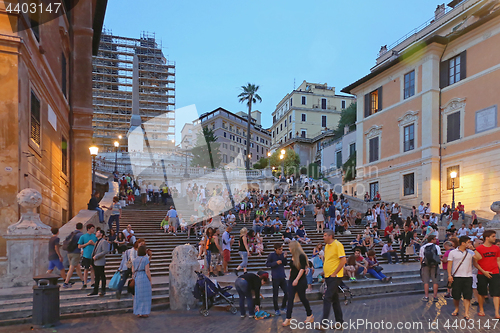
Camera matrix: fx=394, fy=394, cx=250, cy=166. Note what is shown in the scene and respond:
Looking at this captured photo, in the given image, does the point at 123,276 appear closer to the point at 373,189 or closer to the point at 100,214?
the point at 100,214

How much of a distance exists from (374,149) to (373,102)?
3.86 meters

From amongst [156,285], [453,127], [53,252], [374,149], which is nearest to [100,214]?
[53,252]

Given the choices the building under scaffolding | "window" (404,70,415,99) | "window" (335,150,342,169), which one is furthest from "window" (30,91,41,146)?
the building under scaffolding

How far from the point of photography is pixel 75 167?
18453 mm

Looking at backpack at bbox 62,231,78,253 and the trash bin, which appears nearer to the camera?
the trash bin

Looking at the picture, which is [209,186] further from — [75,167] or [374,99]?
[75,167]

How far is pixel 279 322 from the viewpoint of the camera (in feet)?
26.1

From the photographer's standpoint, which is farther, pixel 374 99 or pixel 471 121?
pixel 374 99

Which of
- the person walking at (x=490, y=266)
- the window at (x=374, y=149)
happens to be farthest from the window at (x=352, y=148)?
the person walking at (x=490, y=266)

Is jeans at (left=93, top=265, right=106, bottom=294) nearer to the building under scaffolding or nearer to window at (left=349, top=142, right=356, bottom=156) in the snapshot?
window at (left=349, top=142, right=356, bottom=156)

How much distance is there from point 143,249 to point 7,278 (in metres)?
3.82

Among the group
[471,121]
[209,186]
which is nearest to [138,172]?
[209,186]

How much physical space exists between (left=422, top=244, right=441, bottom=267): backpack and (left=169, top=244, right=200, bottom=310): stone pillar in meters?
5.68

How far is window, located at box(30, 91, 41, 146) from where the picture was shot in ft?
39.2
